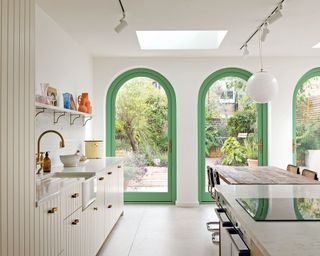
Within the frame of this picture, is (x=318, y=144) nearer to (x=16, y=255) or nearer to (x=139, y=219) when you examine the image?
(x=139, y=219)

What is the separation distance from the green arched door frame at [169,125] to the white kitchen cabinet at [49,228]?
353 cm

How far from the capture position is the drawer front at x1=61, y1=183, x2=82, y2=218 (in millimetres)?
2391

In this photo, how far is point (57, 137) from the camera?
3.97 m

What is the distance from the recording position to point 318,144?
586cm

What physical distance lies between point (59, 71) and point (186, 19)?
166cm

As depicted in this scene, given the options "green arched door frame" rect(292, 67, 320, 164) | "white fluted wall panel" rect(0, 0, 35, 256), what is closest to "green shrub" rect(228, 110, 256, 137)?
"green arched door frame" rect(292, 67, 320, 164)

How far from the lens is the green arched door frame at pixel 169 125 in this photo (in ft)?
18.9

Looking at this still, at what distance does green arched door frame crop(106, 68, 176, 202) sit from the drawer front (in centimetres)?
306

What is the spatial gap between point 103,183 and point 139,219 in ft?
4.33

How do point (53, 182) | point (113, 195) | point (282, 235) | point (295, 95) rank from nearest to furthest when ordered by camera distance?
point (282, 235), point (53, 182), point (113, 195), point (295, 95)

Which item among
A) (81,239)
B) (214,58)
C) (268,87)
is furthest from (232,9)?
(81,239)

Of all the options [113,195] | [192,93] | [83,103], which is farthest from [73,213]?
[192,93]

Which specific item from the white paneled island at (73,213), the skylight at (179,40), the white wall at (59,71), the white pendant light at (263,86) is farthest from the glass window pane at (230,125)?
the white paneled island at (73,213)

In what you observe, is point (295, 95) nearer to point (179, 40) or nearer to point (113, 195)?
point (179, 40)
